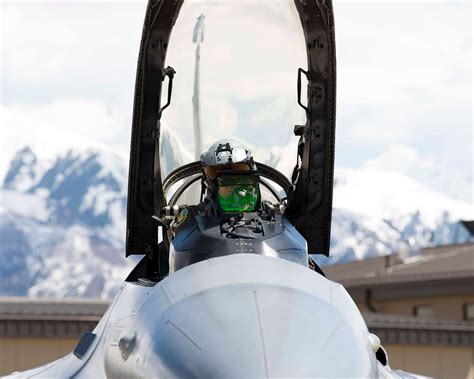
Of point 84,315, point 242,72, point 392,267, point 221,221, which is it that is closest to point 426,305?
point 392,267

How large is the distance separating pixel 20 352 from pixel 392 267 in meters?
19.4

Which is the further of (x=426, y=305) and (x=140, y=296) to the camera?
(x=426, y=305)

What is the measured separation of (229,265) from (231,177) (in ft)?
5.87

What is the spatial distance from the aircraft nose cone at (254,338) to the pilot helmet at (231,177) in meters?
1.89

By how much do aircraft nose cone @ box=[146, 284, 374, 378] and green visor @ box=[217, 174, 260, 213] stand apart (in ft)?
6.09

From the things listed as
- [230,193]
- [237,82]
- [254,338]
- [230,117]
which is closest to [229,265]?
[254,338]

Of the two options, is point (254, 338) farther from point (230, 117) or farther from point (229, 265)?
point (230, 117)

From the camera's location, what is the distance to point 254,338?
662 cm

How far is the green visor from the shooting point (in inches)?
351

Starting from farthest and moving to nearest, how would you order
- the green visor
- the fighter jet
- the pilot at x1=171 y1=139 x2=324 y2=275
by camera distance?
1. the green visor
2. the pilot at x1=171 y1=139 x2=324 y2=275
3. the fighter jet

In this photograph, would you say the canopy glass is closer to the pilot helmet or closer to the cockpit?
the cockpit

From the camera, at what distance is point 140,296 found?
8.05 metres

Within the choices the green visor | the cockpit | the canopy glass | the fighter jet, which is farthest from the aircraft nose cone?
the canopy glass

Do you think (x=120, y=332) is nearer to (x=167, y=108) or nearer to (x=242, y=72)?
(x=167, y=108)
